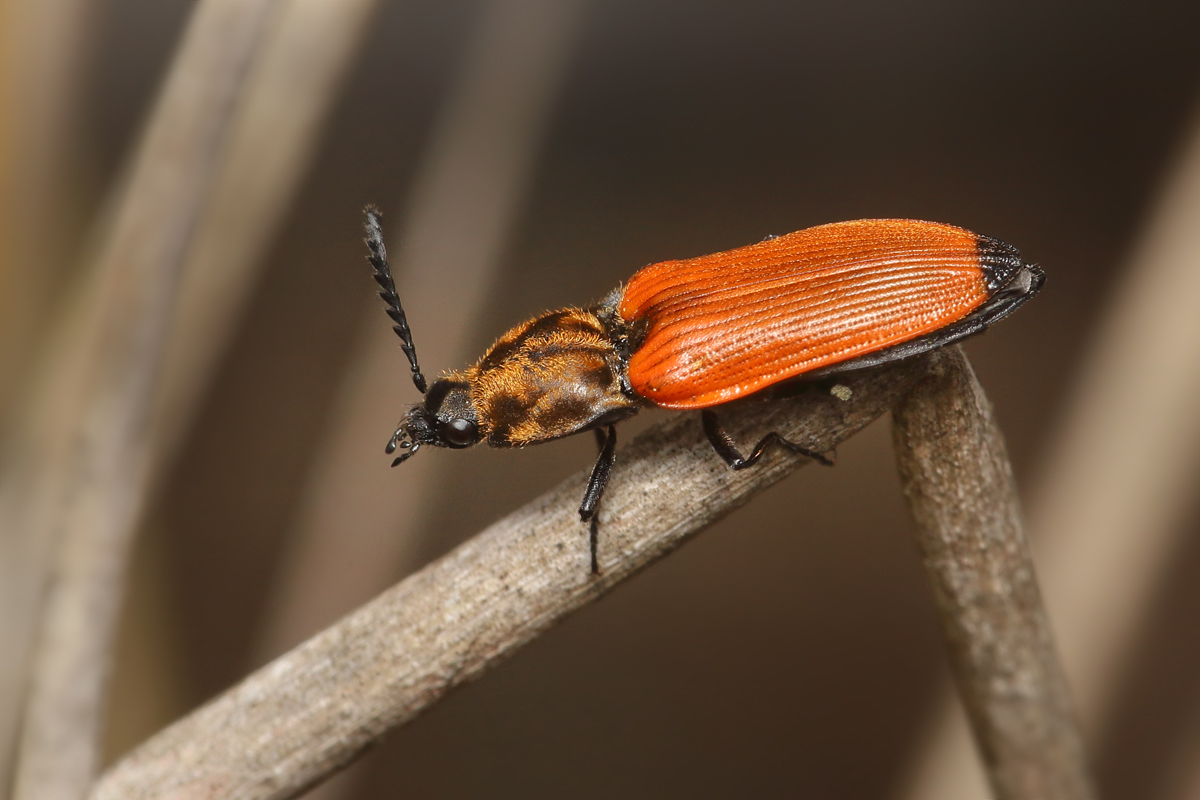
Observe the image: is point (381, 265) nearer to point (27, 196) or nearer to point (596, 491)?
point (596, 491)

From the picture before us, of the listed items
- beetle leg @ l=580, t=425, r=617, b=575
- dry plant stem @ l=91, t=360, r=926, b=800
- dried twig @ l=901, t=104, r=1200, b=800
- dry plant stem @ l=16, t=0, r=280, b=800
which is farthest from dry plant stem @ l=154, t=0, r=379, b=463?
dried twig @ l=901, t=104, r=1200, b=800

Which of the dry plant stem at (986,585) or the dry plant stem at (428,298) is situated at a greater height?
the dry plant stem at (428,298)

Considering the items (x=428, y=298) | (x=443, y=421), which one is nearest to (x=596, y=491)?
(x=443, y=421)

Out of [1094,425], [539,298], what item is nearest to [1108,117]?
[1094,425]

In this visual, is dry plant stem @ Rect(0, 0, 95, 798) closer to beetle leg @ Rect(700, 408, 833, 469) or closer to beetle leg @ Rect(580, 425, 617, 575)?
beetle leg @ Rect(580, 425, 617, 575)

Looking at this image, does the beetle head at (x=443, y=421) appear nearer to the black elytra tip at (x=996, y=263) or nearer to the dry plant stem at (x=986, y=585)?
the dry plant stem at (x=986, y=585)

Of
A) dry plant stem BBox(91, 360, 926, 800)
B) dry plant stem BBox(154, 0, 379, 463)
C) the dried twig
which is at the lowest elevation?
the dried twig

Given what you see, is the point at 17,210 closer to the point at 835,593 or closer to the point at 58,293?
the point at 58,293

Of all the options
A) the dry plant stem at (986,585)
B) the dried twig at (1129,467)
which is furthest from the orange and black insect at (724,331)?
the dried twig at (1129,467)
